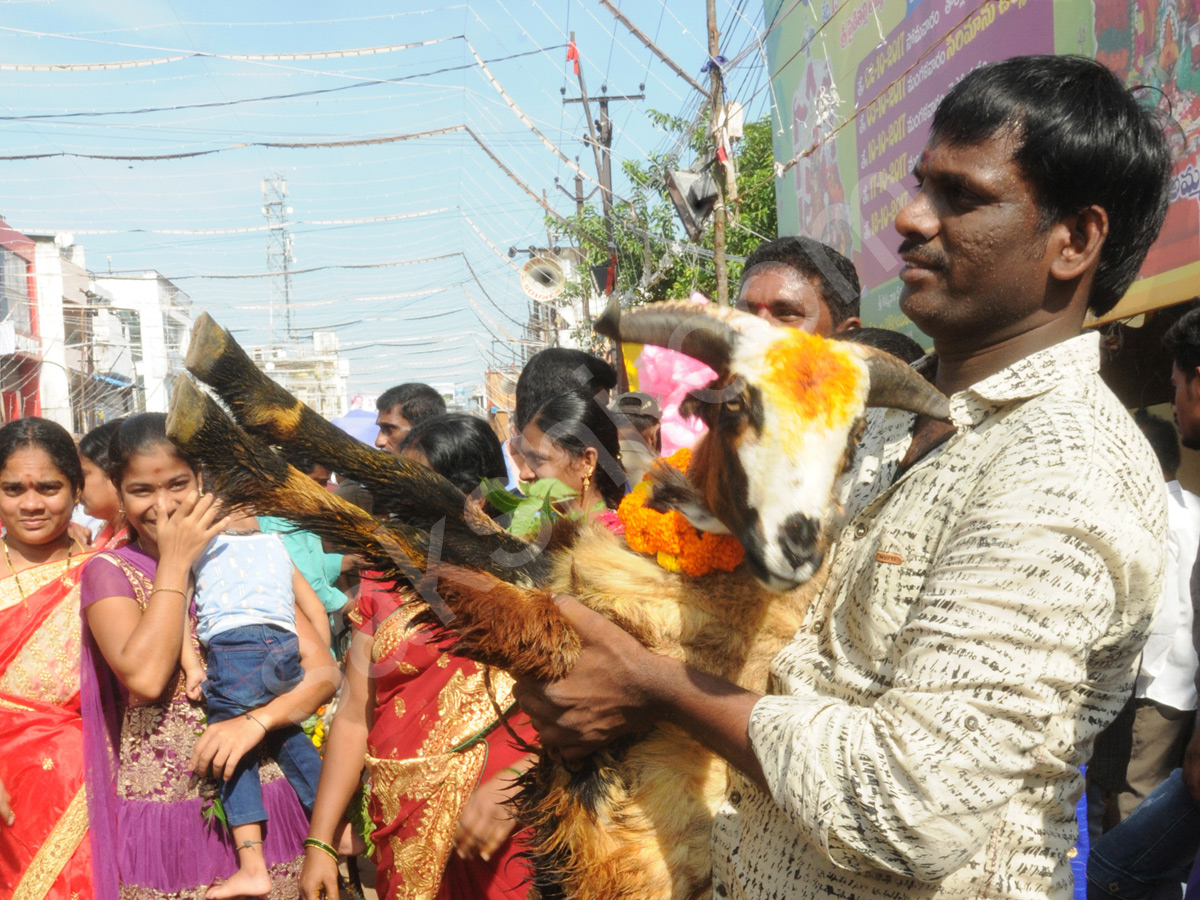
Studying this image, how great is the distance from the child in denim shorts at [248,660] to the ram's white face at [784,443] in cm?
239

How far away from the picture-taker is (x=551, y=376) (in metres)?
4.38

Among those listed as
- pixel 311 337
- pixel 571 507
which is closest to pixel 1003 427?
pixel 571 507

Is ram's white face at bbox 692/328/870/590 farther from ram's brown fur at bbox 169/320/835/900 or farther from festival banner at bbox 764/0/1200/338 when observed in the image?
festival banner at bbox 764/0/1200/338

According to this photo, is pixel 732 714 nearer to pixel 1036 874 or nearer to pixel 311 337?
pixel 1036 874

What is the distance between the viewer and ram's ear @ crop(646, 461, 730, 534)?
1990 mm

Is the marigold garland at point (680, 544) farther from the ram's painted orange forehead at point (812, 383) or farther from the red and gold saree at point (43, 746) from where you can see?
the red and gold saree at point (43, 746)

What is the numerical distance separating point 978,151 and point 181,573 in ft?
9.92

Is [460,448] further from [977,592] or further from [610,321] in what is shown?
[977,592]

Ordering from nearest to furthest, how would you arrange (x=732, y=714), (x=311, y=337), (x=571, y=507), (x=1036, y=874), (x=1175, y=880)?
A: (x=1036, y=874), (x=732, y=714), (x=571, y=507), (x=1175, y=880), (x=311, y=337)

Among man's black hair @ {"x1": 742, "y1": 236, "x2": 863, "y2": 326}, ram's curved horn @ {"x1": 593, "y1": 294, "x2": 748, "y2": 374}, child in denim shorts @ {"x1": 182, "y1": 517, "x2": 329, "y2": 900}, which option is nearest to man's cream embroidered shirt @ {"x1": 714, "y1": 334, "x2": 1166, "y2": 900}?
ram's curved horn @ {"x1": 593, "y1": 294, "x2": 748, "y2": 374}

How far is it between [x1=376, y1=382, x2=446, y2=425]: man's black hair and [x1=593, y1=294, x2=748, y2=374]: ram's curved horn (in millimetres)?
4801

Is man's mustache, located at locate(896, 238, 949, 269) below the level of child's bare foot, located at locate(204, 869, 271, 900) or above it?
above

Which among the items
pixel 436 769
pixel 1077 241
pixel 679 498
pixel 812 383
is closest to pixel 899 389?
pixel 812 383

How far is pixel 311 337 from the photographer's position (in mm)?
18625
